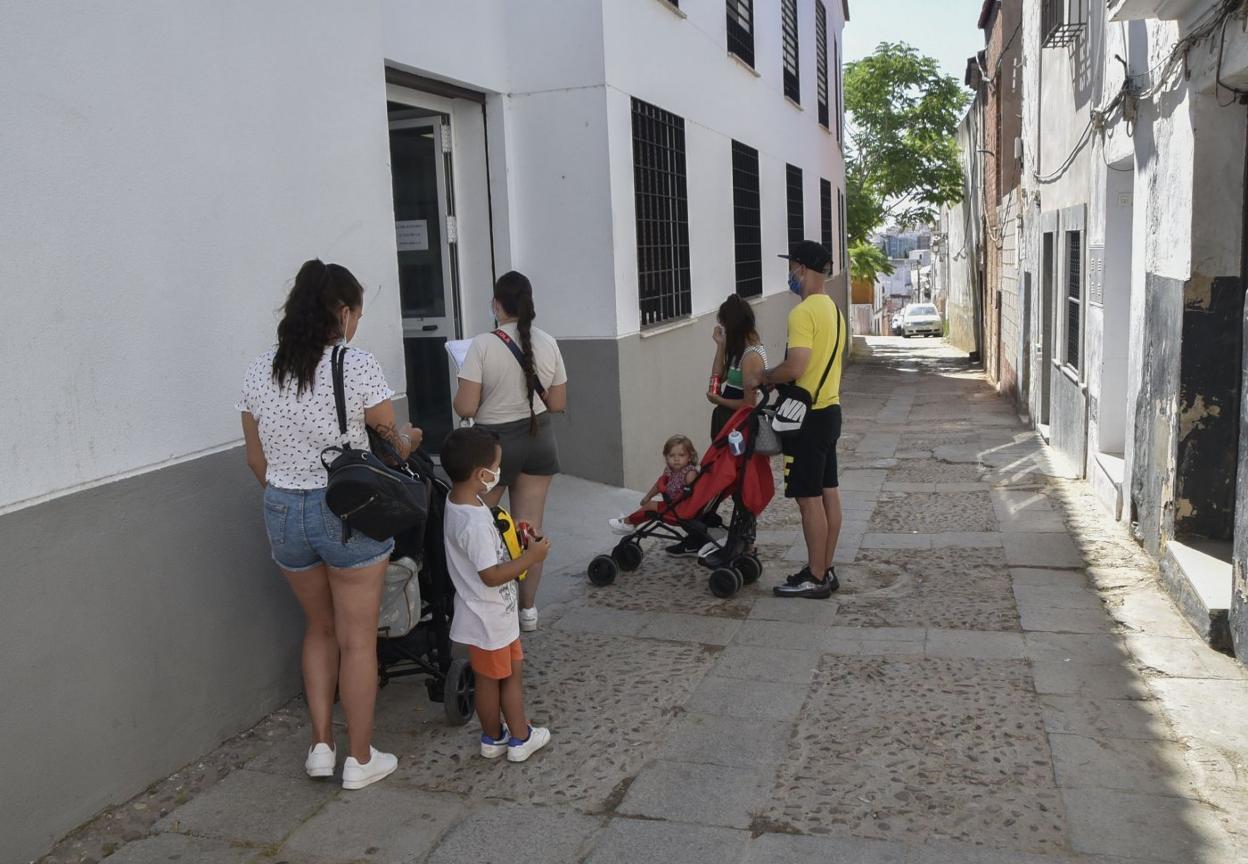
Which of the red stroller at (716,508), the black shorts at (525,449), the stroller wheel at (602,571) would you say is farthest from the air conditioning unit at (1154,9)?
the stroller wheel at (602,571)

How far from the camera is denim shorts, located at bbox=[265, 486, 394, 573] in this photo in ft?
A: 12.3

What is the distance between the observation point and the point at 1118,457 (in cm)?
831

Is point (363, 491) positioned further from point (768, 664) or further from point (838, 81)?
point (838, 81)

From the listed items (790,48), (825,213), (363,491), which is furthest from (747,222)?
(363,491)

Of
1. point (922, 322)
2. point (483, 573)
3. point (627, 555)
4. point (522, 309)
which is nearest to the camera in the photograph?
point (483, 573)

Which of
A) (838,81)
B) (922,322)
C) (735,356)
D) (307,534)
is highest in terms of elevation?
(838,81)

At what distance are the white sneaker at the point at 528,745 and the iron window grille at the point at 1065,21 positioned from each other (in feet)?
24.9

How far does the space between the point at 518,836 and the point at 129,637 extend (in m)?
1.45

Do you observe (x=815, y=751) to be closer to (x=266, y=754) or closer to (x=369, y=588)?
(x=369, y=588)

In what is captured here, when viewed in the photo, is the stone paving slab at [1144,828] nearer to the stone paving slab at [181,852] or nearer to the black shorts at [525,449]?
the stone paving slab at [181,852]

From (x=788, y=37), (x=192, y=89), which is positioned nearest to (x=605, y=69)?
(x=192, y=89)

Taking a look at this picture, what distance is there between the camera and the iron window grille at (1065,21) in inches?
358

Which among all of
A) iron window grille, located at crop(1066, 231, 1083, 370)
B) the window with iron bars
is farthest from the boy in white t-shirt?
the window with iron bars

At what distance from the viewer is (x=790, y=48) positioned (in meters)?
16.9
